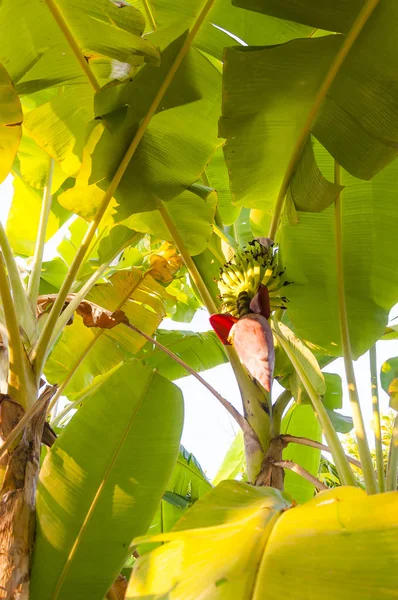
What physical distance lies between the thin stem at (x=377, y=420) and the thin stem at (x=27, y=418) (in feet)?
2.52

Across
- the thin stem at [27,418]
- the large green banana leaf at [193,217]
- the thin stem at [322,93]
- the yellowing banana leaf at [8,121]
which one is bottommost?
the thin stem at [27,418]

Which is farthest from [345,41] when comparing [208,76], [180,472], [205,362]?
[180,472]

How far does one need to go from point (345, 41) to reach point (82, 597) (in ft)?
4.45

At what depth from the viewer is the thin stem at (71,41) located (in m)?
1.11

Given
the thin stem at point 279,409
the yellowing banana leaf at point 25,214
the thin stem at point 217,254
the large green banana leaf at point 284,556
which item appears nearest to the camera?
the large green banana leaf at point 284,556

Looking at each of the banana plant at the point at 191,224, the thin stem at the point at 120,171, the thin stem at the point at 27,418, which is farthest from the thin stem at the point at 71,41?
the thin stem at the point at 27,418

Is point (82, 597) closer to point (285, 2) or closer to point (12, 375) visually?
point (12, 375)

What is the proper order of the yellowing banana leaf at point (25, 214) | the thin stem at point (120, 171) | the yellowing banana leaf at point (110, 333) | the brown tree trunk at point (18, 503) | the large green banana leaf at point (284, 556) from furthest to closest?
the yellowing banana leaf at point (25, 214) < the yellowing banana leaf at point (110, 333) < the thin stem at point (120, 171) < the brown tree trunk at point (18, 503) < the large green banana leaf at point (284, 556)

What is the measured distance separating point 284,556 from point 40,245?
4.48 feet

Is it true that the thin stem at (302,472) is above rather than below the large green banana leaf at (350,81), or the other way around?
below

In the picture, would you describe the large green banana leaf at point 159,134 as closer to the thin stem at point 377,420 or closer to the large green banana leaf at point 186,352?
the thin stem at point 377,420

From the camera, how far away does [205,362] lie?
2.24 meters

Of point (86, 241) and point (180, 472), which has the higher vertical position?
point (86, 241)

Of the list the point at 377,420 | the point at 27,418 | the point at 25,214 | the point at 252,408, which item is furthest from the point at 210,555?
the point at 25,214
